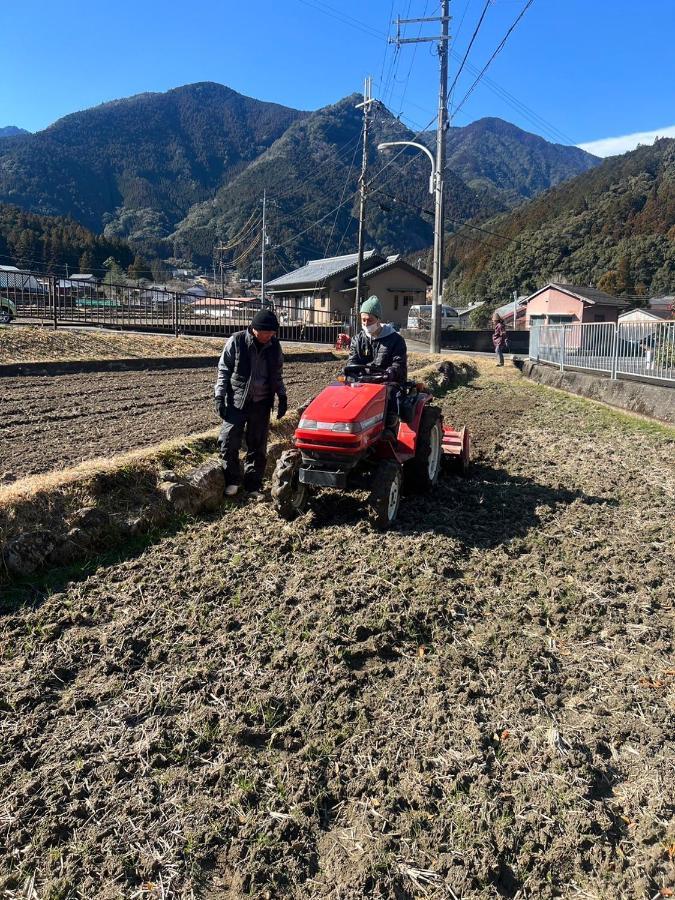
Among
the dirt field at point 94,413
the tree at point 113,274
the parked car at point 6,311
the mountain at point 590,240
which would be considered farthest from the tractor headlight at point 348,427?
the mountain at point 590,240

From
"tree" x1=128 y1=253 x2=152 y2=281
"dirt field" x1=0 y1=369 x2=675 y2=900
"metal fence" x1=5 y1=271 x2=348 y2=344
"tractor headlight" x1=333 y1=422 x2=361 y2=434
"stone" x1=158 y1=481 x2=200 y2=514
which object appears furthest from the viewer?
"tree" x1=128 y1=253 x2=152 y2=281

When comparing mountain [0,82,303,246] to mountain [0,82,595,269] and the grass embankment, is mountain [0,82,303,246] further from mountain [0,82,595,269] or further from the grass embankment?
the grass embankment

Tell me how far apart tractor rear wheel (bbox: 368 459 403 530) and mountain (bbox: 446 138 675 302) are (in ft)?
235

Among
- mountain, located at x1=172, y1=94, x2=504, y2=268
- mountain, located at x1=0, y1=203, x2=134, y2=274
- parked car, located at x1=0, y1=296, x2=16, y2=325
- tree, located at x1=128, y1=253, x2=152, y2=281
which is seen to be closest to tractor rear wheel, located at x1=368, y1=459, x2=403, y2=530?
parked car, located at x1=0, y1=296, x2=16, y2=325

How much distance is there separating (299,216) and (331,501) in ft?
399

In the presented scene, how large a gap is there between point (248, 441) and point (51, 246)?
76655 mm

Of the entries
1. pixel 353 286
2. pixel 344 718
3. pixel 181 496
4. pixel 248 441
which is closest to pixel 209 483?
pixel 181 496

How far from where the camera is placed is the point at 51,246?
71125mm

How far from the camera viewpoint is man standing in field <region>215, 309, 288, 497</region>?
538 centimetres

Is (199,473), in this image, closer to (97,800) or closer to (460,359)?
(97,800)

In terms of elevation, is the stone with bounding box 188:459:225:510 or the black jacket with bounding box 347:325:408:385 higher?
the black jacket with bounding box 347:325:408:385

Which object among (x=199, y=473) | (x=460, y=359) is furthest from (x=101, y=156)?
→ (x=199, y=473)

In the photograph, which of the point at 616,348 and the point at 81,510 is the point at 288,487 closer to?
the point at 81,510

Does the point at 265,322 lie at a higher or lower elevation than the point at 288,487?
higher
